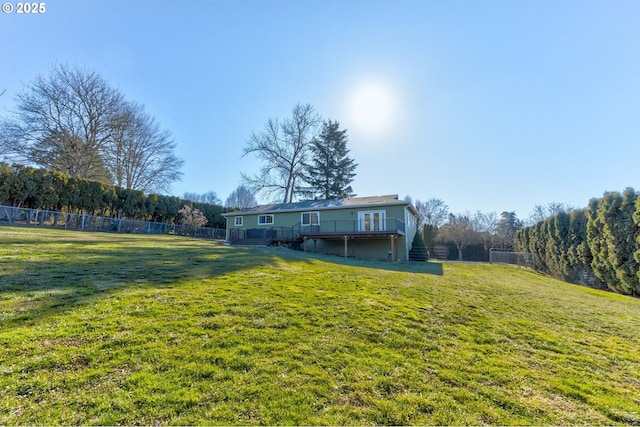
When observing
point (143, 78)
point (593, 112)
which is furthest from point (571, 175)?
point (143, 78)

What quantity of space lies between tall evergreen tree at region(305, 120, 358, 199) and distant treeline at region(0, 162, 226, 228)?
47.6 feet

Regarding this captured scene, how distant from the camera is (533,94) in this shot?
1184 cm

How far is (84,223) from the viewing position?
20.5 m

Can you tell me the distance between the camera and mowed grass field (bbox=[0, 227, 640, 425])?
2.46m

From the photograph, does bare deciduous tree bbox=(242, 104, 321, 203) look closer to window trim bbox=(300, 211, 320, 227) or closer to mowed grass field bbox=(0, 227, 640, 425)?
window trim bbox=(300, 211, 320, 227)

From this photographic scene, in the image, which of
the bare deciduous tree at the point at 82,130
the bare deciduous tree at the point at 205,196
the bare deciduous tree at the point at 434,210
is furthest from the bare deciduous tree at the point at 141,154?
the bare deciduous tree at the point at 434,210

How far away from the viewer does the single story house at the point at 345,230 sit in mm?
18125

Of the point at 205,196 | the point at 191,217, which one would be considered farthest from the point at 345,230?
the point at 205,196

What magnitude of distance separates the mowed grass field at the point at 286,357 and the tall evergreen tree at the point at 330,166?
28063 mm

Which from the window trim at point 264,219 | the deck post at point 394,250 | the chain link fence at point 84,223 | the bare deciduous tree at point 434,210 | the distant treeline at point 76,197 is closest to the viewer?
the chain link fence at point 84,223

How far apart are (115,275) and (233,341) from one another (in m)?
4.61

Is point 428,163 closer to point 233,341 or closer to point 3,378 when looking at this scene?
point 233,341

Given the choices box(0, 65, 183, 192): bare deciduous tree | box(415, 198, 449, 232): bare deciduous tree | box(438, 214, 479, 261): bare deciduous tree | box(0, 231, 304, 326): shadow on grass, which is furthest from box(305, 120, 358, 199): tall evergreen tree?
box(0, 231, 304, 326): shadow on grass

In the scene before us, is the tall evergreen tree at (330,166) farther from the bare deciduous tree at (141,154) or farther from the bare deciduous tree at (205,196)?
the bare deciduous tree at (205,196)
